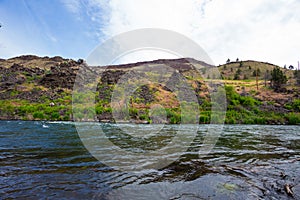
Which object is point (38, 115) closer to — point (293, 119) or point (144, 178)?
point (144, 178)

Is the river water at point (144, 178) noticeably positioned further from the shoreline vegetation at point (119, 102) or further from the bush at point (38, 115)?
the bush at point (38, 115)

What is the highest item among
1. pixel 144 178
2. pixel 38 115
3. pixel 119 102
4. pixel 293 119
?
pixel 119 102

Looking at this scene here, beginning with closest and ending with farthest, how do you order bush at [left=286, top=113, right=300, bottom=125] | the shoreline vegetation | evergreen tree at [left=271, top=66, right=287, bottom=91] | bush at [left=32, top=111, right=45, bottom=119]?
bush at [left=32, top=111, right=45, bottom=119]
the shoreline vegetation
bush at [left=286, top=113, right=300, bottom=125]
evergreen tree at [left=271, top=66, right=287, bottom=91]

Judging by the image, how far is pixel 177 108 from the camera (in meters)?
36.8

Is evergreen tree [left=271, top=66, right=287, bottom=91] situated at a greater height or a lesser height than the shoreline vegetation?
greater

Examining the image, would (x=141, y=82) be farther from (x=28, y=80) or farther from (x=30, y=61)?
(x=30, y=61)

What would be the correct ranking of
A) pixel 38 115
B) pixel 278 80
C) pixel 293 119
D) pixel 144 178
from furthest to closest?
pixel 278 80 → pixel 293 119 → pixel 38 115 → pixel 144 178

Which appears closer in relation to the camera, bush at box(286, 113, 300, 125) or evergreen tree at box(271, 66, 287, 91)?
bush at box(286, 113, 300, 125)

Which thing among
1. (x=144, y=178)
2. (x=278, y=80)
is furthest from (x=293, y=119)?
(x=144, y=178)

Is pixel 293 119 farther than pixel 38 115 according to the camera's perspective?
Yes

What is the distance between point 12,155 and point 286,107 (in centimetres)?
4301

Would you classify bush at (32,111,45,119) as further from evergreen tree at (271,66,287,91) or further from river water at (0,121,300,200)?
evergreen tree at (271,66,287,91)

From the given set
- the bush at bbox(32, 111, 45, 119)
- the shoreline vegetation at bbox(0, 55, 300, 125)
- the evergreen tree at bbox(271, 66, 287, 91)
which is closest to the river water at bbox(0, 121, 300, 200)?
the shoreline vegetation at bbox(0, 55, 300, 125)

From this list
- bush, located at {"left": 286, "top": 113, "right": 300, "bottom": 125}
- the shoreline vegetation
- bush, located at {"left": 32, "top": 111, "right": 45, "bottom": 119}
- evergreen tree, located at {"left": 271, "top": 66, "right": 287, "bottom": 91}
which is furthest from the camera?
evergreen tree, located at {"left": 271, "top": 66, "right": 287, "bottom": 91}
